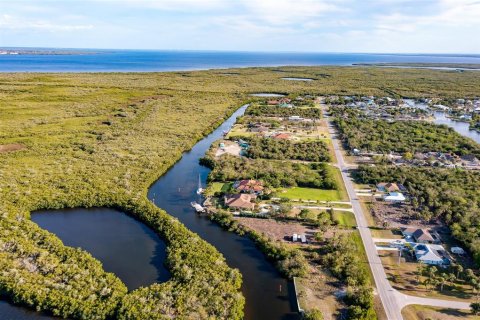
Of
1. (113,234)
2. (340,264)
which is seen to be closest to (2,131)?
(113,234)

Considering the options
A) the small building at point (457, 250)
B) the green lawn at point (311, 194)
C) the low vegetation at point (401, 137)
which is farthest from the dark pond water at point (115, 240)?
the low vegetation at point (401, 137)

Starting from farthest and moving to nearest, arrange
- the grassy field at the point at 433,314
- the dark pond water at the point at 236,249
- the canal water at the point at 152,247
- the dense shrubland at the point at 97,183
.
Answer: the canal water at the point at 152,247, the dark pond water at the point at 236,249, the dense shrubland at the point at 97,183, the grassy field at the point at 433,314

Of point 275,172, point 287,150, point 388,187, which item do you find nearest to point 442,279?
point 388,187

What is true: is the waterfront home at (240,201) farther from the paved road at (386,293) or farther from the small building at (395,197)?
the small building at (395,197)

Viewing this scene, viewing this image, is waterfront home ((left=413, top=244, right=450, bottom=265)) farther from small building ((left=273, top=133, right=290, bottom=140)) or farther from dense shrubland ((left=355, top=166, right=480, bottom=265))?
small building ((left=273, top=133, right=290, bottom=140))

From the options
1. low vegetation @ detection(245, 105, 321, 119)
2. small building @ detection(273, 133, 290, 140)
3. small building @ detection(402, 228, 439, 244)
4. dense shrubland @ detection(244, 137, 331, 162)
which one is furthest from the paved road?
low vegetation @ detection(245, 105, 321, 119)

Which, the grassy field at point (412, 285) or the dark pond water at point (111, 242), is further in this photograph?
the dark pond water at point (111, 242)
